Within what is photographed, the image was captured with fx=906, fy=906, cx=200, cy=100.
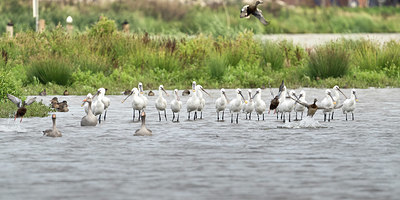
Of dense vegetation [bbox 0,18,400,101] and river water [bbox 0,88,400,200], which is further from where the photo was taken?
dense vegetation [bbox 0,18,400,101]

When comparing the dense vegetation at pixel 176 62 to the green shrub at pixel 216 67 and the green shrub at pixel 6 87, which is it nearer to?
the green shrub at pixel 216 67

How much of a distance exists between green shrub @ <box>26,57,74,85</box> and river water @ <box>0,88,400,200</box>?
7.08 metres

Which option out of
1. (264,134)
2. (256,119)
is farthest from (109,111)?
(264,134)

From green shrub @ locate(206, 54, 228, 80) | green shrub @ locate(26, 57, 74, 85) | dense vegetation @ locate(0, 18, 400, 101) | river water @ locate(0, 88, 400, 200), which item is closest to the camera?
river water @ locate(0, 88, 400, 200)

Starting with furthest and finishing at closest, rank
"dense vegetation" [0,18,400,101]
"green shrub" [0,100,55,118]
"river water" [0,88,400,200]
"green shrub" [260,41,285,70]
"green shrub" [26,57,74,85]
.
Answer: "green shrub" [260,41,285,70]
"dense vegetation" [0,18,400,101]
"green shrub" [26,57,74,85]
"green shrub" [0,100,55,118]
"river water" [0,88,400,200]

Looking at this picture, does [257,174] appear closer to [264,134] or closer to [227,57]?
[264,134]

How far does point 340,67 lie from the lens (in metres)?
26.0

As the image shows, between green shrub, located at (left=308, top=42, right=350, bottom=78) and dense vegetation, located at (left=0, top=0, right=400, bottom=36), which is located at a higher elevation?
dense vegetation, located at (left=0, top=0, right=400, bottom=36)

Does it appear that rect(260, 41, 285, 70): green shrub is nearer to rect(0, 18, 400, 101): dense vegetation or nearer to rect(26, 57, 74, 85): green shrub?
rect(0, 18, 400, 101): dense vegetation

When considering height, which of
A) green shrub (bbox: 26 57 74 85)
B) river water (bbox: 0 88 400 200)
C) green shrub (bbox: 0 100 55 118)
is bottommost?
river water (bbox: 0 88 400 200)

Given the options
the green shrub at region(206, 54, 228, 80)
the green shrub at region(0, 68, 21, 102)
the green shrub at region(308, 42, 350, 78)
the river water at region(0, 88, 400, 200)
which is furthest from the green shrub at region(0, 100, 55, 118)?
the green shrub at region(308, 42, 350, 78)

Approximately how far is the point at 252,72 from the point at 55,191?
17320mm

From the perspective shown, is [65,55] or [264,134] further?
[65,55]

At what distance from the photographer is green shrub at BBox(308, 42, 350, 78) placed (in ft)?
85.2
